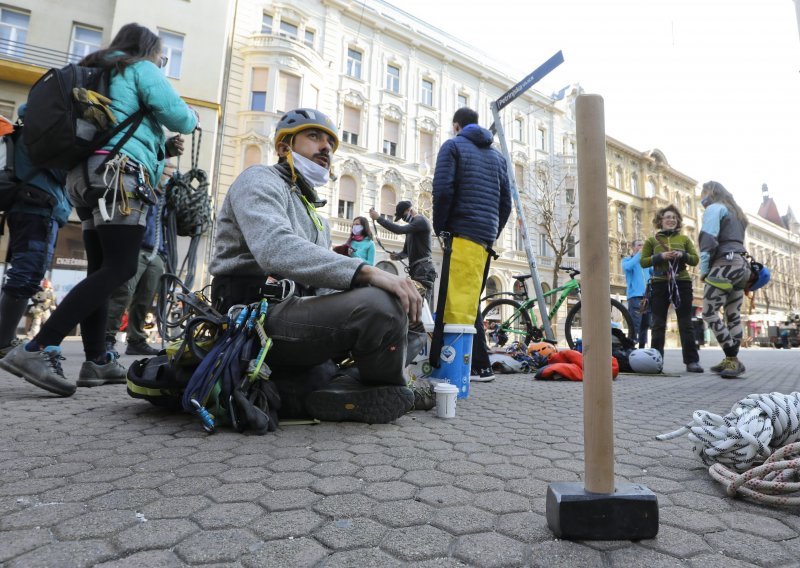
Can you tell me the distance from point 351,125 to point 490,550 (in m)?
21.8

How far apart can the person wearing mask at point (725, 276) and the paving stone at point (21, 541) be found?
19.7 feet

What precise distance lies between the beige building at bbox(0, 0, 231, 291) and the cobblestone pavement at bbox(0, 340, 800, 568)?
1301 cm

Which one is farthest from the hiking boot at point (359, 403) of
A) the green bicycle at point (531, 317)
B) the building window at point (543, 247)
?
the building window at point (543, 247)

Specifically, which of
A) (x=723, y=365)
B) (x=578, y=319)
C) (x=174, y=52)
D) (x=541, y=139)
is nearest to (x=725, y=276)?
(x=723, y=365)

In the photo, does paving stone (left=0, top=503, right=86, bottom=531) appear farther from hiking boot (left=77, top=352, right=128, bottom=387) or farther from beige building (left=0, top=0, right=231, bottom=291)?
beige building (left=0, top=0, right=231, bottom=291)

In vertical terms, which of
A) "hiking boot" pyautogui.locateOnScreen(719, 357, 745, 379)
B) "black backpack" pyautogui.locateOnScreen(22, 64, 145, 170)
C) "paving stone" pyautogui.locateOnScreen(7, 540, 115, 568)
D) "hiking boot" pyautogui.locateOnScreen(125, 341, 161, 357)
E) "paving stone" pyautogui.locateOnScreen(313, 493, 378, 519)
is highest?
"black backpack" pyautogui.locateOnScreen(22, 64, 145, 170)

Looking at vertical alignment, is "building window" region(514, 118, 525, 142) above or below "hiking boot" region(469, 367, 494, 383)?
above

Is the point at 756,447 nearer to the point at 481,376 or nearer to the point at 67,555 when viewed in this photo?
the point at 67,555

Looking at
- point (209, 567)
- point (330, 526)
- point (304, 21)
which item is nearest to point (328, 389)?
point (330, 526)

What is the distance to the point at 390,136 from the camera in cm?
2242

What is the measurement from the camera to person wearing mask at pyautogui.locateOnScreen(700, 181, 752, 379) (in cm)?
509

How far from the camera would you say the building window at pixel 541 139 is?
2808cm

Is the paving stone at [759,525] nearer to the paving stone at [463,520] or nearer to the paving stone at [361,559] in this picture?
the paving stone at [463,520]

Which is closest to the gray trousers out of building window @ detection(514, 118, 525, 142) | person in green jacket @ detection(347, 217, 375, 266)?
person in green jacket @ detection(347, 217, 375, 266)
